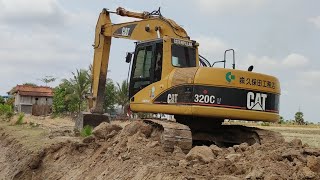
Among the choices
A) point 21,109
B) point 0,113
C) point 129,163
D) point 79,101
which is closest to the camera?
point 129,163

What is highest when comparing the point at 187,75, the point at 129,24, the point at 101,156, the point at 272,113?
the point at 129,24

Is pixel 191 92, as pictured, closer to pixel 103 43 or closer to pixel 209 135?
pixel 209 135

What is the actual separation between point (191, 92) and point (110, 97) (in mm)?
47828

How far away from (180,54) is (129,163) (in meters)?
3.36

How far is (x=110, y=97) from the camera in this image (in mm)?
57031

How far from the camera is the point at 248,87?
9.97 m

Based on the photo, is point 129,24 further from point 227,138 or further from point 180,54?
point 227,138

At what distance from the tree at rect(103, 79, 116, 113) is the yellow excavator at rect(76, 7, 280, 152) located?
4409 centimetres

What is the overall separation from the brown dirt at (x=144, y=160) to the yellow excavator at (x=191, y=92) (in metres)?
0.67

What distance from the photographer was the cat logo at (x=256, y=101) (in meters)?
10.0

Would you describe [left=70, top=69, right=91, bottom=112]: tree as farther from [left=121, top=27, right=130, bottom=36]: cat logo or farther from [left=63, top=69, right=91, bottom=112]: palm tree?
[left=121, top=27, right=130, bottom=36]: cat logo

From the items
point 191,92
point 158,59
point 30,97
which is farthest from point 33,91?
point 191,92

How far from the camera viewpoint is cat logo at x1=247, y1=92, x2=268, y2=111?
10014mm

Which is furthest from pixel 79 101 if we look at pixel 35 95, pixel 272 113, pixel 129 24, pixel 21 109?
pixel 272 113
